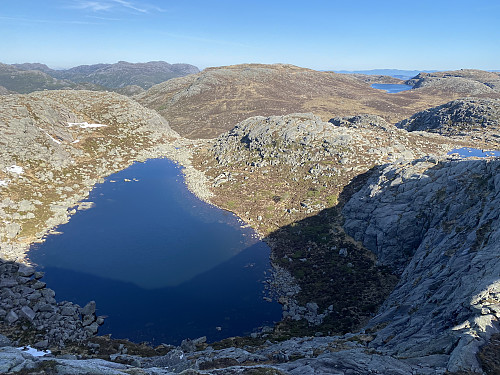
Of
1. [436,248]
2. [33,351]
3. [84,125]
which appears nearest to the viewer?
[33,351]

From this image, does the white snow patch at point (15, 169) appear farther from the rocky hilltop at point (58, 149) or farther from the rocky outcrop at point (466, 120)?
the rocky outcrop at point (466, 120)

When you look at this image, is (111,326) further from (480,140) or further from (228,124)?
(228,124)

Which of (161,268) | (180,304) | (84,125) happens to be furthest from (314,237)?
(84,125)

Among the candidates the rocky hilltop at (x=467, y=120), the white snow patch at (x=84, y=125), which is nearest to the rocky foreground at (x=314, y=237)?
the white snow patch at (x=84, y=125)

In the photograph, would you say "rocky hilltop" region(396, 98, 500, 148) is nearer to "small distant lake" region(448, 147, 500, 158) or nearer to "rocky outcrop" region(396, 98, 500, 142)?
"rocky outcrop" region(396, 98, 500, 142)

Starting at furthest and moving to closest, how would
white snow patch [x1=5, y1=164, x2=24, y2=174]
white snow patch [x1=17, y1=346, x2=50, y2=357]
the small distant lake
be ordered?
the small distant lake < white snow patch [x1=5, y1=164, x2=24, y2=174] < white snow patch [x1=17, y1=346, x2=50, y2=357]

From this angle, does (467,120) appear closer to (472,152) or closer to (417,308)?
(472,152)

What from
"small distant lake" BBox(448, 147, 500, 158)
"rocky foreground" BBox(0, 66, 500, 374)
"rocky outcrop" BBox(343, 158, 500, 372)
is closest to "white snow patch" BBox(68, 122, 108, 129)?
"rocky foreground" BBox(0, 66, 500, 374)
